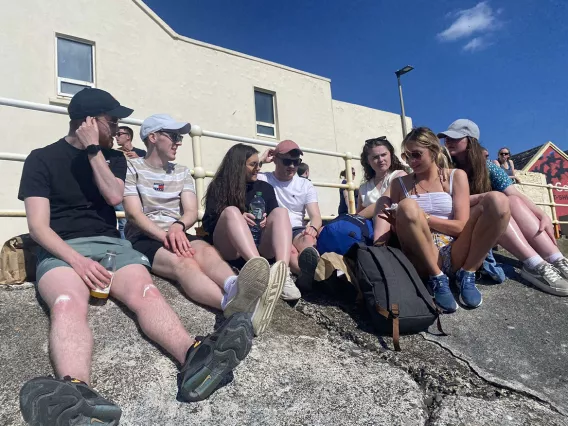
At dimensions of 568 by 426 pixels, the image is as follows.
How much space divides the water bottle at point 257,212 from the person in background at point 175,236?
0.44 metres

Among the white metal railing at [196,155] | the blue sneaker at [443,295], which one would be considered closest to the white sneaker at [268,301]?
the blue sneaker at [443,295]

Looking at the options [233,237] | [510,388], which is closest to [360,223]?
[233,237]

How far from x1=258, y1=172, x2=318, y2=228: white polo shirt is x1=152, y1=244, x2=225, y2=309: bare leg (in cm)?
115

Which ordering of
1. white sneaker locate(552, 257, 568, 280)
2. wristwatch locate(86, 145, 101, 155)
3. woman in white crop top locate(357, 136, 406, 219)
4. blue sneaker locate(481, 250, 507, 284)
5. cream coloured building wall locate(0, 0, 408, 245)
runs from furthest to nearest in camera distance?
cream coloured building wall locate(0, 0, 408, 245)
woman in white crop top locate(357, 136, 406, 219)
blue sneaker locate(481, 250, 507, 284)
white sneaker locate(552, 257, 568, 280)
wristwatch locate(86, 145, 101, 155)

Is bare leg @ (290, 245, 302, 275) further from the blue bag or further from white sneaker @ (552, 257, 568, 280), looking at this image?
white sneaker @ (552, 257, 568, 280)

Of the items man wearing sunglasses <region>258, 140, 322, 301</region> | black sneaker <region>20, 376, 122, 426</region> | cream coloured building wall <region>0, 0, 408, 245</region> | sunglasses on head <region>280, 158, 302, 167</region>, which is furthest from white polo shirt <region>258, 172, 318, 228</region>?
cream coloured building wall <region>0, 0, 408, 245</region>

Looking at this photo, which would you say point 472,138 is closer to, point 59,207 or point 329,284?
point 329,284

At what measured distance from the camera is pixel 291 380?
1.83 meters

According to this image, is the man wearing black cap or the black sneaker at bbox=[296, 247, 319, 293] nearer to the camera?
the man wearing black cap

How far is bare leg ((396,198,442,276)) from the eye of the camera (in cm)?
262

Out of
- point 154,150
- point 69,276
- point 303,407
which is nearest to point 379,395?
point 303,407

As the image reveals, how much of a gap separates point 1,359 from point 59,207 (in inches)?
35.8

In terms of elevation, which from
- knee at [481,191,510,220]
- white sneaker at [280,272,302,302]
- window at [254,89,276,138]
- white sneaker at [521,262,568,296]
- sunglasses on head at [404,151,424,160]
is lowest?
white sneaker at [521,262,568,296]

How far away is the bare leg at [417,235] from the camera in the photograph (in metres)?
2.62
